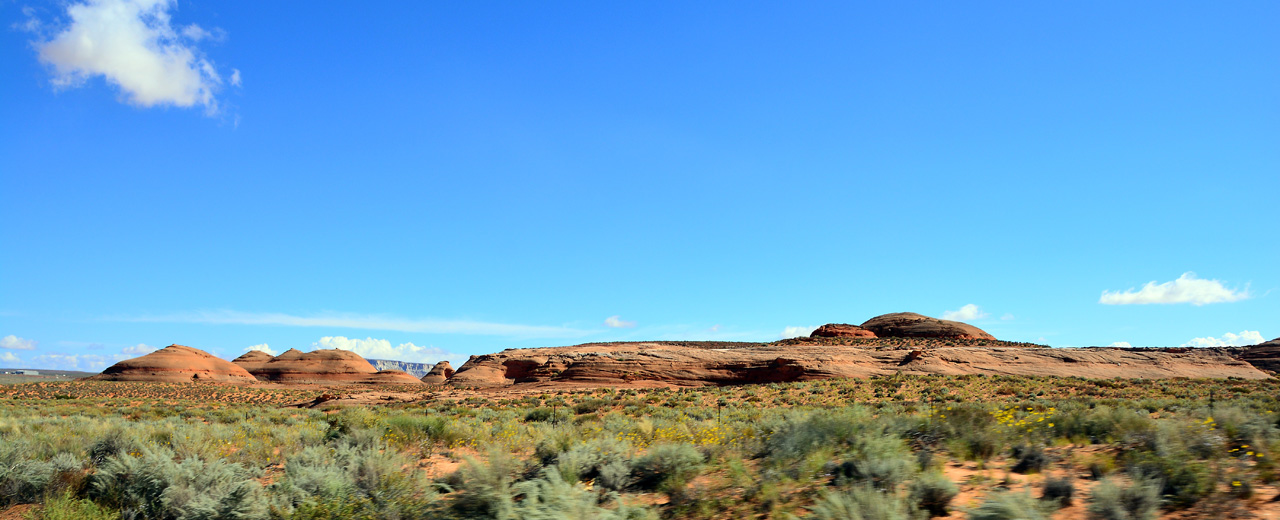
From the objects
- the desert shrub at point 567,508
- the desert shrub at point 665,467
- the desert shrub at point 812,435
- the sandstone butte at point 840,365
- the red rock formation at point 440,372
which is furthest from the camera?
the red rock formation at point 440,372

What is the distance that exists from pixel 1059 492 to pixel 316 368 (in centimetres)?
11094

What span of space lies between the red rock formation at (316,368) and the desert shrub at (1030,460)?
337 feet

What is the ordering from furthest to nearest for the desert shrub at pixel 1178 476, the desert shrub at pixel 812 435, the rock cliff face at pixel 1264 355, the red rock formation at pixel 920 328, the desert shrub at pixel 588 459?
the red rock formation at pixel 920 328, the rock cliff face at pixel 1264 355, the desert shrub at pixel 812 435, the desert shrub at pixel 588 459, the desert shrub at pixel 1178 476

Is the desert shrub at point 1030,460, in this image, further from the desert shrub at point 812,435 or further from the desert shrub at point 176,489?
the desert shrub at point 176,489

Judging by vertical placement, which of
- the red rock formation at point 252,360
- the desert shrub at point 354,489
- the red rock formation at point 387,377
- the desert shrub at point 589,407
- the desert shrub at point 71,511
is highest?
the red rock formation at point 252,360

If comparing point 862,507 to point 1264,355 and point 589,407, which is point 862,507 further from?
point 1264,355

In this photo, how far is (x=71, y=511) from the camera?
795cm

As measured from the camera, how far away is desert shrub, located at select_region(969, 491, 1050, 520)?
554 cm

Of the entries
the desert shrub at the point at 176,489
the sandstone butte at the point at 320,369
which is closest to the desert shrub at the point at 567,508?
the desert shrub at the point at 176,489

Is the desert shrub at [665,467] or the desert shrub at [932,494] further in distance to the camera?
the desert shrub at [665,467]

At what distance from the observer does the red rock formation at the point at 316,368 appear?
3888 inches

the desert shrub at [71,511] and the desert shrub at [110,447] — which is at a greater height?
the desert shrub at [110,447]

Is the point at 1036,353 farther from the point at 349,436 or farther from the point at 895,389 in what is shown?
the point at 349,436

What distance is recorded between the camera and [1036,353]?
57.3 meters
